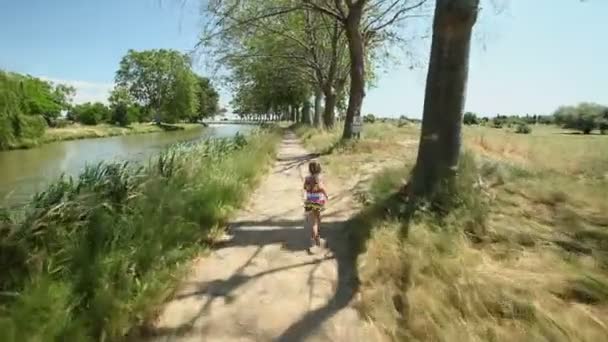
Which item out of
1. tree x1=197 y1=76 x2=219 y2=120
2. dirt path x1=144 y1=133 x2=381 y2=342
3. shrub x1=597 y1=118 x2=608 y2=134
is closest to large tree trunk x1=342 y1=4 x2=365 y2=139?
dirt path x1=144 y1=133 x2=381 y2=342

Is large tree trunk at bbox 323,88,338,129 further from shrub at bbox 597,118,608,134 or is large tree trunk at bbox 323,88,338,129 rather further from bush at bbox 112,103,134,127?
bush at bbox 112,103,134,127

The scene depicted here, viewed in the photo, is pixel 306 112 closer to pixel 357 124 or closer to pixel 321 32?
pixel 321 32

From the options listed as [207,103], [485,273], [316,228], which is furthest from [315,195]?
[207,103]

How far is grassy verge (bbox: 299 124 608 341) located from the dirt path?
28 centimetres

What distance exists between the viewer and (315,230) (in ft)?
19.7

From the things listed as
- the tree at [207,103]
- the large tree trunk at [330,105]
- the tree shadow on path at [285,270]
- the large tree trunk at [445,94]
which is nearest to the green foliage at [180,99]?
the tree at [207,103]

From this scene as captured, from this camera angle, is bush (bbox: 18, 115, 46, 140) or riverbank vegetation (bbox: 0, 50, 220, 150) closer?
bush (bbox: 18, 115, 46, 140)

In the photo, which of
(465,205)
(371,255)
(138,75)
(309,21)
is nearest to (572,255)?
(465,205)

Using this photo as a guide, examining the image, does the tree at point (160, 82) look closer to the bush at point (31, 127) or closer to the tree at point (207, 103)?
the tree at point (207, 103)

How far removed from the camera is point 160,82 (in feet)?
318

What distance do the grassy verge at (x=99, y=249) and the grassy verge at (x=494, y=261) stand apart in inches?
84.4

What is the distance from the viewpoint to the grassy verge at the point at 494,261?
10.6ft

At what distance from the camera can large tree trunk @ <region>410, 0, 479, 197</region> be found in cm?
631

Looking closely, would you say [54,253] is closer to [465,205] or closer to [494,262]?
[494,262]
